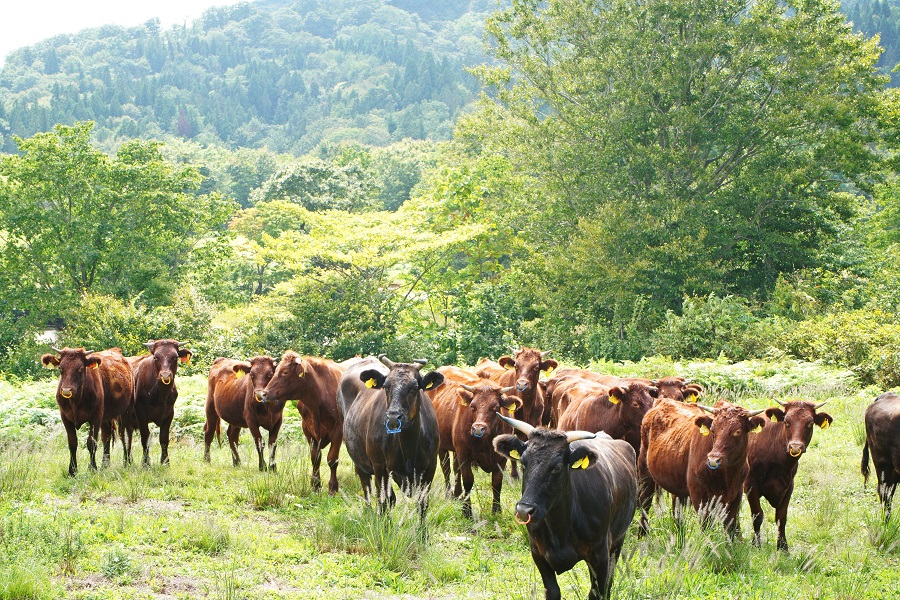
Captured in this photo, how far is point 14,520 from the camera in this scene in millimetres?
8062

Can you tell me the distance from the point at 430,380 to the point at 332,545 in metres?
2.02

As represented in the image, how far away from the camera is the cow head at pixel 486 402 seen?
9.77 m

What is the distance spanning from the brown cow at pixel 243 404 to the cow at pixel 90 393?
1.56m

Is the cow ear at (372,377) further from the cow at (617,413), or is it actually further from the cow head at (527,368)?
the cow head at (527,368)

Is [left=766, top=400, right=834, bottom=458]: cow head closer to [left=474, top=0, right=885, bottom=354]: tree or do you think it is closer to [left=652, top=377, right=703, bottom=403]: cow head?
[left=652, top=377, right=703, bottom=403]: cow head

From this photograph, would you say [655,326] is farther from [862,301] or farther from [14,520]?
[14,520]

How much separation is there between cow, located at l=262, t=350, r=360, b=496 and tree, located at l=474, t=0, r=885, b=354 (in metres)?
18.5

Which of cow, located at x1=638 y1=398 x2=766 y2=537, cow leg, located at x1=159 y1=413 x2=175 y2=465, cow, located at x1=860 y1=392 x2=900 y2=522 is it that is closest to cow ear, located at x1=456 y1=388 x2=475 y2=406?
cow, located at x1=638 y1=398 x2=766 y2=537

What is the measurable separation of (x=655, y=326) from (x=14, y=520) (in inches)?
934

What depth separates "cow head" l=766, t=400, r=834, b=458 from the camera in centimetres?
884

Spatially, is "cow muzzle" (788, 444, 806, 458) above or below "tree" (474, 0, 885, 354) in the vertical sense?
below

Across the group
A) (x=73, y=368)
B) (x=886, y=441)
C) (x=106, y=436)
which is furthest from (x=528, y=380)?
(x=106, y=436)

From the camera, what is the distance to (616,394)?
9875 millimetres

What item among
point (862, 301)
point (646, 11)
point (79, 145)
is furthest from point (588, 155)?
point (79, 145)
